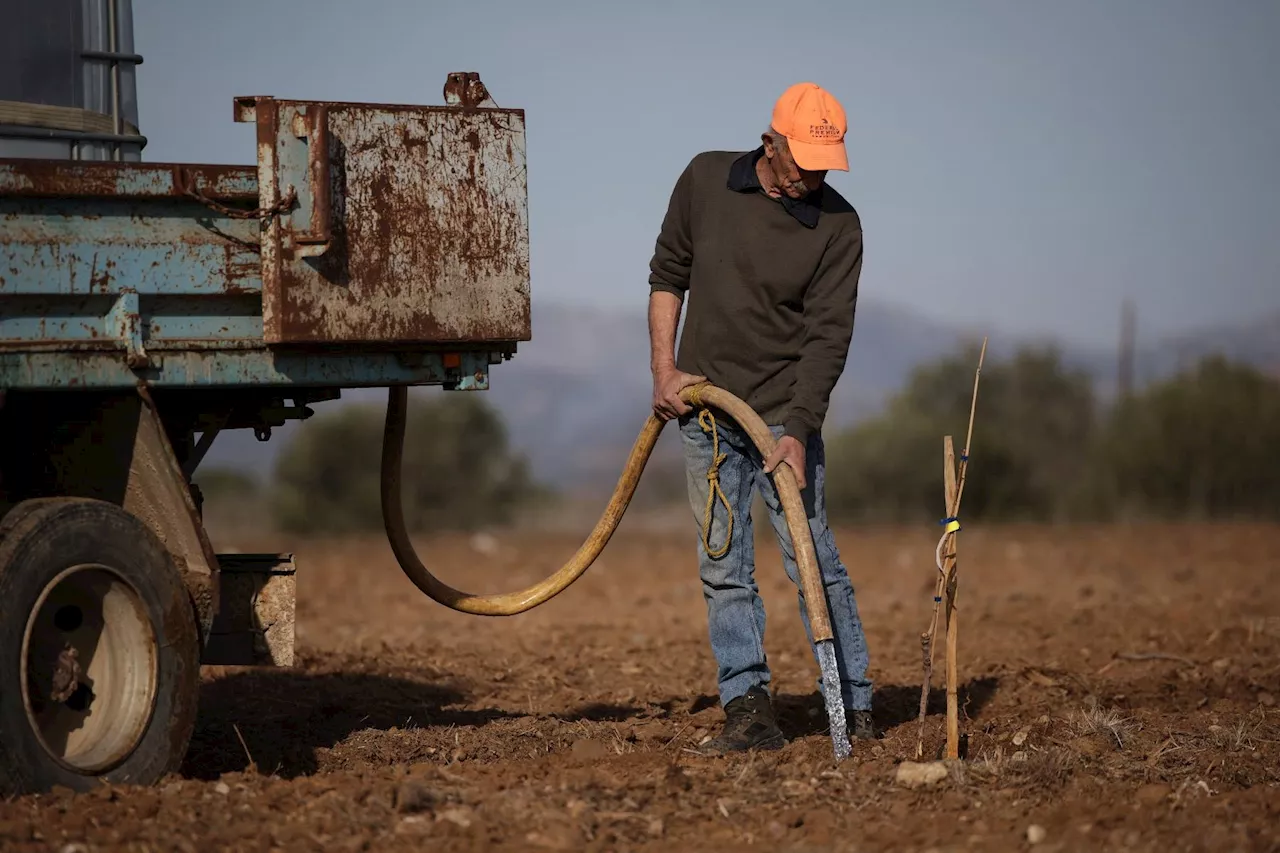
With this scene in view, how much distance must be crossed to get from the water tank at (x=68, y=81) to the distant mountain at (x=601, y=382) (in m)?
73.5

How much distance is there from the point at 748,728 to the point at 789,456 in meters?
1.07

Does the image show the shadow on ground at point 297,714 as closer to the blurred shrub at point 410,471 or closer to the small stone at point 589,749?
the small stone at point 589,749

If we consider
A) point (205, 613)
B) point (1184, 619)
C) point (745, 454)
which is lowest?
point (1184, 619)

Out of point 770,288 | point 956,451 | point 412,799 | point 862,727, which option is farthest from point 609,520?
point 956,451

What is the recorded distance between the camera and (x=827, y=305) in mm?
5816

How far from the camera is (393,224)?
5285 mm

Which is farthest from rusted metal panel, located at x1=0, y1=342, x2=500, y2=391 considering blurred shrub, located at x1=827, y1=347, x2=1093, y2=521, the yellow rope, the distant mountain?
the distant mountain

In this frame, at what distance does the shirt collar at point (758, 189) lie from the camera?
579cm

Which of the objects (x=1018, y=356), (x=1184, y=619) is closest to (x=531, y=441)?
(x=1018, y=356)

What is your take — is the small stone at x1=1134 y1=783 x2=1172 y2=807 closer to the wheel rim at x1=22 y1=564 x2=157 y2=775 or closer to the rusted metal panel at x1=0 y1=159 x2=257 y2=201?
the wheel rim at x1=22 y1=564 x2=157 y2=775

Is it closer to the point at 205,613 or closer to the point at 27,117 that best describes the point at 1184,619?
the point at 205,613

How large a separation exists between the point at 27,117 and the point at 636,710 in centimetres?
374

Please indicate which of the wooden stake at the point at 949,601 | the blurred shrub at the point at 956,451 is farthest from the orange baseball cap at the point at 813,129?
the blurred shrub at the point at 956,451

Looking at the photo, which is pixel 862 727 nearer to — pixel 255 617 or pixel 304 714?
pixel 255 617
